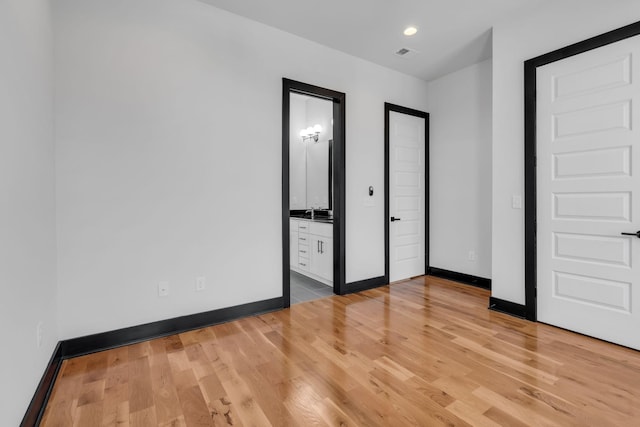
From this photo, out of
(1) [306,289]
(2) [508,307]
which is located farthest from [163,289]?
(2) [508,307]

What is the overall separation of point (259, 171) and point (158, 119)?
100 centimetres

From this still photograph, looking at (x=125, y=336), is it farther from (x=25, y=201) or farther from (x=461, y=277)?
(x=461, y=277)

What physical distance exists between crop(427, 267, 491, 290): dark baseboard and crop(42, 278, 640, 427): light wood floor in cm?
115

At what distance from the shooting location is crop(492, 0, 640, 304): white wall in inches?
111

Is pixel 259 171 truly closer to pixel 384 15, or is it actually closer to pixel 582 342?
pixel 384 15

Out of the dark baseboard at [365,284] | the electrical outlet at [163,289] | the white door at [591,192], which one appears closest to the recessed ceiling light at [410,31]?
the white door at [591,192]

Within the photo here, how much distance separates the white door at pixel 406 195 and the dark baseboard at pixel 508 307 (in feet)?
4.41

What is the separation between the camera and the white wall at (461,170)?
4055 millimetres

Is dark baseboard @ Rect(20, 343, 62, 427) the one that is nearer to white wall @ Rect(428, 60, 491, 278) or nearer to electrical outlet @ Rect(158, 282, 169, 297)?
electrical outlet @ Rect(158, 282, 169, 297)

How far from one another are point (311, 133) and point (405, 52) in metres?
2.19

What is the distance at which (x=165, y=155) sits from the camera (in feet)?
8.80

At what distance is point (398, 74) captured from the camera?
4.35m

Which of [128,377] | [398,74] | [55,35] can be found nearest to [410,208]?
[398,74]

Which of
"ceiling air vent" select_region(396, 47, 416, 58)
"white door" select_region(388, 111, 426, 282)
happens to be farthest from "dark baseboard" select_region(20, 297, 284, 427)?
"ceiling air vent" select_region(396, 47, 416, 58)
